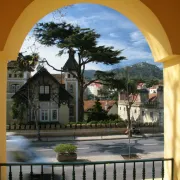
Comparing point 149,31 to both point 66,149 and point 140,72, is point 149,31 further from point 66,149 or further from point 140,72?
point 140,72

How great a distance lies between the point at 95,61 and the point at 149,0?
17.6m

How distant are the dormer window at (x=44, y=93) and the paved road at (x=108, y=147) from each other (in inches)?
276

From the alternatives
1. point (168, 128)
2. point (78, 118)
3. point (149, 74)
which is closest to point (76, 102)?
point (78, 118)

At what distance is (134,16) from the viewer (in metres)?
2.56

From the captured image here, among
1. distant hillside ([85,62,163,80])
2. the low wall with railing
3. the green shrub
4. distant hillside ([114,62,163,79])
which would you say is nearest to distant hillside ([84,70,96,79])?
distant hillside ([85,62,163,80])

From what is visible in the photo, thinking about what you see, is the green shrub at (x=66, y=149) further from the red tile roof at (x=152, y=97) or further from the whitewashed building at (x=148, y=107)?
the red tile roof at (x=152, y=97)

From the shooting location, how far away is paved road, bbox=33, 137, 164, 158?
14297 mm

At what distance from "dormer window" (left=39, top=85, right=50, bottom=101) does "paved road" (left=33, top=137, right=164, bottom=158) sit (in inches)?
276

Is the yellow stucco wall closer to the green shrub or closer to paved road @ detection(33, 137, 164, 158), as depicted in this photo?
the green shrub

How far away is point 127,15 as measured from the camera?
2641 mm

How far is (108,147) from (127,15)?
13595mm

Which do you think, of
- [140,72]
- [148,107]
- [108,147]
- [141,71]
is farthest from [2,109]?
[141,71]

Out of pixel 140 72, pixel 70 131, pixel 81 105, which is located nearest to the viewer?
pixel 70 131

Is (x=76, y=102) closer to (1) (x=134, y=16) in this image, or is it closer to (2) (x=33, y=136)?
(2) (x=33, y=136)
